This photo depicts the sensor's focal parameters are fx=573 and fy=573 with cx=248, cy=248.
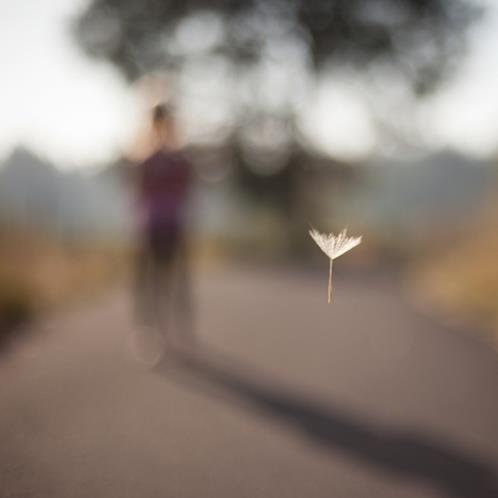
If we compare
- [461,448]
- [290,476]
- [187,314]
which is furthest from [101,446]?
[187,314]

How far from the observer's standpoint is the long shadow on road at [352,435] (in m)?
2.91

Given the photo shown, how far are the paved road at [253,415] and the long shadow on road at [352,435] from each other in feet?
0.04

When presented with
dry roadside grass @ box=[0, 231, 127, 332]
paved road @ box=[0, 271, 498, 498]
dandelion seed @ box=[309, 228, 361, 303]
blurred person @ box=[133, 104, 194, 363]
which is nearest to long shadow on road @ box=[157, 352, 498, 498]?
paved road @ box=[0, 271, 498, 498]

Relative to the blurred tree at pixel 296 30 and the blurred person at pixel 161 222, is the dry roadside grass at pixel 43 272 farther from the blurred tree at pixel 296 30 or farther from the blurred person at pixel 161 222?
the blurred tree at pixel 296 30

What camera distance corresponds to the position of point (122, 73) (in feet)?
57.5

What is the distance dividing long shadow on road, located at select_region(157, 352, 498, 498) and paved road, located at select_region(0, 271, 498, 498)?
1 cm

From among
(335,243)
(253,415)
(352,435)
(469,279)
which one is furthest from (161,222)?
(469,279)

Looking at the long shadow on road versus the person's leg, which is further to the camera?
the person's leg

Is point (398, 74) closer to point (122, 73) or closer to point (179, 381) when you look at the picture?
point (122, 73)

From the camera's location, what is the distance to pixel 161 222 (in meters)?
5.32

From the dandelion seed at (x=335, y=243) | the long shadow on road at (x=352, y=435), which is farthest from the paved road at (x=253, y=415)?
the dandelion seed at (x=335, y=243)

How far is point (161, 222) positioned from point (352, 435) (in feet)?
8.89

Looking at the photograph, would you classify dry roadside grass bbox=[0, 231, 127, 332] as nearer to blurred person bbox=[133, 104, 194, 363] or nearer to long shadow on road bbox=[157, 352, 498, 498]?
blurred person bbox=[133, 104, 194, 363]

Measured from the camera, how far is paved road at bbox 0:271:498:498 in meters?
2.80
